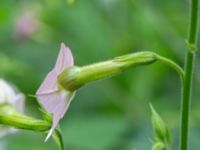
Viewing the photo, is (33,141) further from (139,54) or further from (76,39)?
(139,54)

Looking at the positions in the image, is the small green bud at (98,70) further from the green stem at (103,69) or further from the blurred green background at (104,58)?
the blurred green background at (104,58)

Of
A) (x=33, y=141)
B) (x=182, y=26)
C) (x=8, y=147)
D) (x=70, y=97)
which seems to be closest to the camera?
(x=70, y=97)

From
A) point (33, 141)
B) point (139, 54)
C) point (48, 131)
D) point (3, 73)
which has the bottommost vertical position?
point (33, 141)

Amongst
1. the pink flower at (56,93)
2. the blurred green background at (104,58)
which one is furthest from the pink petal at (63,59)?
the blurred green background at (104,58)

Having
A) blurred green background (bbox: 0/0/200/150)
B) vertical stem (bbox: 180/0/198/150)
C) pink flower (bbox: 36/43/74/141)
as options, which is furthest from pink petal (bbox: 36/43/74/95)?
blurred green background (bbox: 0/0/200/150)

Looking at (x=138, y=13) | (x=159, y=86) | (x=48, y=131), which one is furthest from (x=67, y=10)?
(x=48, y=131)

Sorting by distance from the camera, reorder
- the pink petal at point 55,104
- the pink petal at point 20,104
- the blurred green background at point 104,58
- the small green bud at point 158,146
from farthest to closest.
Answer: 1. the blurred green background at point 104,58
2. the pink petal at point 20,104
3. the small green bud at point 158,146
4. the pink petal at point 55,104

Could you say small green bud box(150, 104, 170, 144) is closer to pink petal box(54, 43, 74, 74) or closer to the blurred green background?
pink petal box(54, 43, 74, 74)
